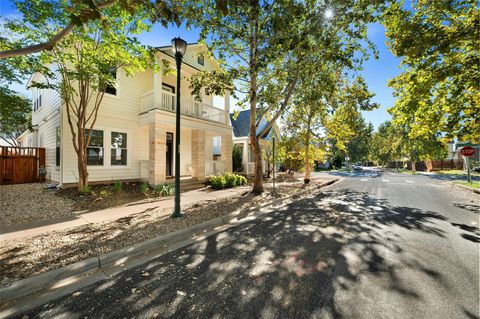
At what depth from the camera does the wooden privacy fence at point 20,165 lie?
35.6 ft

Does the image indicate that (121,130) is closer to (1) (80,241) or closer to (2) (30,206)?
(2) (30,206)

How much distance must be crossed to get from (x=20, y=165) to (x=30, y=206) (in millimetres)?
7083

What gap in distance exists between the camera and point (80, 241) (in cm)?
414

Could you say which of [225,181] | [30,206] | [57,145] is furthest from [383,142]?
[30,206]

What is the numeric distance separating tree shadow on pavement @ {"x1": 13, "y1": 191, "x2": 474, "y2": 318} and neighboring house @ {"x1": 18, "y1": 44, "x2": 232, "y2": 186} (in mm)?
7393

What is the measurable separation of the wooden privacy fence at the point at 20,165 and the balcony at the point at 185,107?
7.06 meters

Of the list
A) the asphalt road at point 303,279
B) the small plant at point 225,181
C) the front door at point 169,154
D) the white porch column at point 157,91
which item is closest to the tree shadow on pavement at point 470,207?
the asphalt road at point 303,279

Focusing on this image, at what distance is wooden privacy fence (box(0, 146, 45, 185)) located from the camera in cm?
1086

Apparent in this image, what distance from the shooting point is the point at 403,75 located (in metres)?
8.62

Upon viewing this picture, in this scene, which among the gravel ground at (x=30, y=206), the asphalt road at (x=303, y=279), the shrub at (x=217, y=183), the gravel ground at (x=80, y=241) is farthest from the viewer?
the shrub at (x=217, y=183)

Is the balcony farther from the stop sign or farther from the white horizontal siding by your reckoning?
the stop sign

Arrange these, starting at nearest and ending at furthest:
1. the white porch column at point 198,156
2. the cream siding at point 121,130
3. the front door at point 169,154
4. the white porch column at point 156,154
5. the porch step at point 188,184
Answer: the cream siding at point 121,130 < the white porch column at point 156,154 < the porch step at point 188,184 < the white porch column at point 198,156 < the front door at point 169,154

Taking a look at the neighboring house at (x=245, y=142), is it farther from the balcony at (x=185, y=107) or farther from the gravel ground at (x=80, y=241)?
the gravel ground at (x=80, y=241)

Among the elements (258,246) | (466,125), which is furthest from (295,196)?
(466,125)
